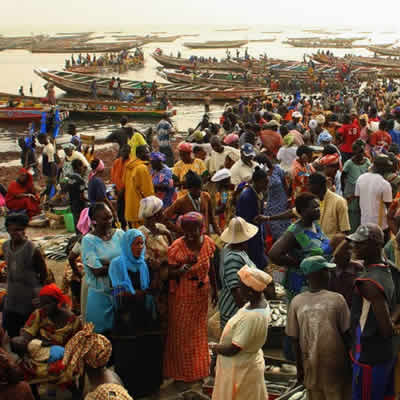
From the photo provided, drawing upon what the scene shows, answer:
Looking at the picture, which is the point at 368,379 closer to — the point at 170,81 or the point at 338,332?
the point at 338,332

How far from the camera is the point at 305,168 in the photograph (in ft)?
21.8

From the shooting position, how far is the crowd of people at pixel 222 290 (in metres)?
3.28

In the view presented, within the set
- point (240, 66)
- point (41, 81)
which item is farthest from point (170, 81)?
point (41, 81)

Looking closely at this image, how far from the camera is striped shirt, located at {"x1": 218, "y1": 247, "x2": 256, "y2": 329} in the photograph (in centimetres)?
387

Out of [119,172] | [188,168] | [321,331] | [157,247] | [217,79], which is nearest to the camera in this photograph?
[321,331]

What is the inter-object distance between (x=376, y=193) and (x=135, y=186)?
8.89 feet

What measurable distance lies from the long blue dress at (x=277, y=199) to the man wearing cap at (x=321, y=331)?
111 inches

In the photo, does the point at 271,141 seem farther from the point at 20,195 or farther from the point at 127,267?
the point at 127,267

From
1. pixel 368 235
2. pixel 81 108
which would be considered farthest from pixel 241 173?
pixel 81 108

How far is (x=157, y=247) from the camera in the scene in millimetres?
4441

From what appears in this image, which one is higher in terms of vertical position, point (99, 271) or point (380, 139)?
point (380, 139)

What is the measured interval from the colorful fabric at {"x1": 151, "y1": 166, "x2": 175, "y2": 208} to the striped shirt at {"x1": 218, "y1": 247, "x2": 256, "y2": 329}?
2580 millimetres

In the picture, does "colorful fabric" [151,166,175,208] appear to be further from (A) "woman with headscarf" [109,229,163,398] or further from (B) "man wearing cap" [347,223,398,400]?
(B) "man wearing cap" [347,223,398,400]

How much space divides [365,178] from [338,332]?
8.21 ft
